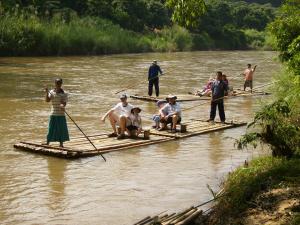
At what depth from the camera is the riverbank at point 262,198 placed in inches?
269

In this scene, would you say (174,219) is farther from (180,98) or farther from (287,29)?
(180,98)

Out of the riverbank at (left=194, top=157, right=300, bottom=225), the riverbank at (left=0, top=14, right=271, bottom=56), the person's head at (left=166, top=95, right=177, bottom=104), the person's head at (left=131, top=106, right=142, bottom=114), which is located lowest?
the riverbank at (left=194, top=157, right=300, bottom=225)

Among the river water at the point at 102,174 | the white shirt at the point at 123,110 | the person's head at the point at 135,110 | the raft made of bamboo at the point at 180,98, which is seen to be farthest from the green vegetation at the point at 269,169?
the raft made of bamboo at the point at 180,98

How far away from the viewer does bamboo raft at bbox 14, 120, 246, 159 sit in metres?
11.1

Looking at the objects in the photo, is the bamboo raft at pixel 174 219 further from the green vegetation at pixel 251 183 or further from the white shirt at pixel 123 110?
the white shirt at pixel 123 110

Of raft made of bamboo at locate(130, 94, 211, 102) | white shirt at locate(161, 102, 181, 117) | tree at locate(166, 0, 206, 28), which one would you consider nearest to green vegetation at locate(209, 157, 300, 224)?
tree at locate(166, 0, 206, 28)

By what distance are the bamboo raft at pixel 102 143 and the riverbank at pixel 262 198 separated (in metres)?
3.49

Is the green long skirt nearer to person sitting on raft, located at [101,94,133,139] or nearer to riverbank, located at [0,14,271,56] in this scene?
person sitting on raft, located at [101,94,133,139]

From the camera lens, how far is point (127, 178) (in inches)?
389

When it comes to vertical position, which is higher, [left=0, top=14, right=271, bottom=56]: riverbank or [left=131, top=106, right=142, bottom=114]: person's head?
[left=0, top=14, right=271, bottom=56]: riverbank

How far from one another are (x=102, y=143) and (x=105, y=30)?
130ft

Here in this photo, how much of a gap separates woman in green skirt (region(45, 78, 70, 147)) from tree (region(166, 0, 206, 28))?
138 inches

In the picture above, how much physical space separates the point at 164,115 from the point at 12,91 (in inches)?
398

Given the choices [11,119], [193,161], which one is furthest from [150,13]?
[193,161]
